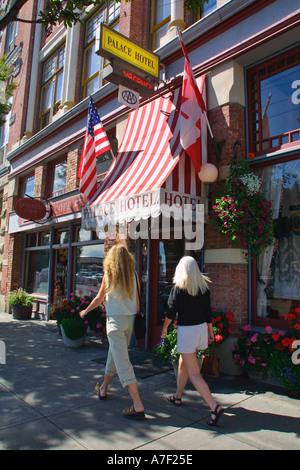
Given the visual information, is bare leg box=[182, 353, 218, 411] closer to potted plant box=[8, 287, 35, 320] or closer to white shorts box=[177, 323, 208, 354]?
white shorts box=[177, 323, 208, 354]

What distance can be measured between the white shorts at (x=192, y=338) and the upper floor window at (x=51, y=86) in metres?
10.9

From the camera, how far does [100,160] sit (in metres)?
9.77

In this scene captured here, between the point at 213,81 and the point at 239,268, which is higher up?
the point at 213,81

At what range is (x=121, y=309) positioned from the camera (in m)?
3.97

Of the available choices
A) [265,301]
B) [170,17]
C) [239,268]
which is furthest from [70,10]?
[265,301]

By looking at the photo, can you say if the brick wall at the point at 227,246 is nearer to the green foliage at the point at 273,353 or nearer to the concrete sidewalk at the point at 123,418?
the green foliage at the point at 273,353

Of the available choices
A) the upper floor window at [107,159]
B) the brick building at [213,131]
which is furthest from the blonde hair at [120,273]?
the upper floor window at [107,159]

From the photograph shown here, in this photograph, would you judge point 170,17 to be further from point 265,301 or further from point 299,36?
point 265,301

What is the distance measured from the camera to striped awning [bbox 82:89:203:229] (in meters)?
5.56

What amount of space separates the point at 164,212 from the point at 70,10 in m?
4.38

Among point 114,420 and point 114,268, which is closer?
point 114,420

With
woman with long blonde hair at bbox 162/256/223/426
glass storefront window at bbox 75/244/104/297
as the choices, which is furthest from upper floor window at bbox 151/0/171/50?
woman with long blonde hair at bbox 162/256/223/426

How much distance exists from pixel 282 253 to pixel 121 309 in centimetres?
302

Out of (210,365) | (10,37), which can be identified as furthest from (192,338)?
(10,37)
